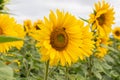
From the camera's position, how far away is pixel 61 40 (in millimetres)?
2781

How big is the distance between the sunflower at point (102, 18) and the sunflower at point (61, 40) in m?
0.80

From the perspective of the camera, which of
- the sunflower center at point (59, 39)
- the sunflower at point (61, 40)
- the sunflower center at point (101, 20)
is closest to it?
the sunflower at point (61, 40)

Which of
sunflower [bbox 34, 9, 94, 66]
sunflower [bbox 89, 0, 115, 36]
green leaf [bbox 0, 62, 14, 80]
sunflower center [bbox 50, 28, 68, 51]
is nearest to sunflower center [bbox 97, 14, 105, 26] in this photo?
sunflower [bbox 89, 0, 115, 36]

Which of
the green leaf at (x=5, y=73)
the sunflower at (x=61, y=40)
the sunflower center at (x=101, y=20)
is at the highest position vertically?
the sunflower center at (x=101, y=20)

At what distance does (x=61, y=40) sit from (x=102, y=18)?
1.25 metres

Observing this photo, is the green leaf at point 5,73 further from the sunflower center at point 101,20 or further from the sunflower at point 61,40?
the sunflower center at point 101,20

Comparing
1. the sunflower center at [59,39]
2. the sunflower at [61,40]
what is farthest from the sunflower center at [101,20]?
the sunflower center at [59,39]

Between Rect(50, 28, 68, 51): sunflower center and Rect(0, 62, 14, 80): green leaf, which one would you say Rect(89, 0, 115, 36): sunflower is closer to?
Rect(50, 28, 68, 51): sunflower center

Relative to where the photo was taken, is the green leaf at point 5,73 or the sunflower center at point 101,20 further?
the sunflower center at point 101,20

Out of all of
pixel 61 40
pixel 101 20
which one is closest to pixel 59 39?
pixel 61 40

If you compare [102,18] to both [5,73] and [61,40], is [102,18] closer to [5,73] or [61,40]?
[61,40]

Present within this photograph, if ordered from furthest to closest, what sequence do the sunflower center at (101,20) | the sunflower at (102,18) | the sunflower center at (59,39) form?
the sunflower center at (101,20), the sunflower at (102,18), the sunflower center at (59,39)

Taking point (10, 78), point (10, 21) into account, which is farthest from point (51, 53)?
point (10, 21)

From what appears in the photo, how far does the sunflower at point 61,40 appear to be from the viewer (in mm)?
2504
